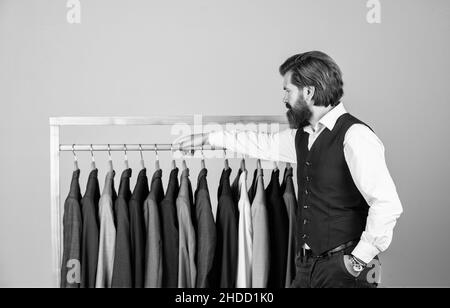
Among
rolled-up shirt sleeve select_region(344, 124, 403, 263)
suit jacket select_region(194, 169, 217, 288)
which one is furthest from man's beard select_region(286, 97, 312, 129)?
suit jacket select_region(194, 169, 217, 288)

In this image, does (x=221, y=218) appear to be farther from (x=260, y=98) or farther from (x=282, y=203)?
(x=260, y=98)

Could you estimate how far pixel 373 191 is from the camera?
7.74 feet

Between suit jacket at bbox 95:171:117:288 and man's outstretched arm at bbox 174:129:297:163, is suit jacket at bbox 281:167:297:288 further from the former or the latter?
suit jacket at bbox 95:171:117:288

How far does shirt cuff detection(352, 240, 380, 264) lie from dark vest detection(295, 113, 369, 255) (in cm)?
11

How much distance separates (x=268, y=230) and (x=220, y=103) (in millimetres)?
1910

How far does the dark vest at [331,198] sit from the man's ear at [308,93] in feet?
0.46

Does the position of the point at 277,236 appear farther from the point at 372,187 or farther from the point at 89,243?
the point at 89,243

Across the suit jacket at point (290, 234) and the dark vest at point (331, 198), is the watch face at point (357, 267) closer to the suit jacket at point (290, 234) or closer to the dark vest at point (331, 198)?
the dark vest at point (331, 198)

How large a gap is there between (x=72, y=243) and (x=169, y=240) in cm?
41

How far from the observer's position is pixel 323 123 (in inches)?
100

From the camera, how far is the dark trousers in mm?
2451

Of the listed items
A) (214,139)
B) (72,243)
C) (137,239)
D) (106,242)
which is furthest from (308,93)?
(72,243)

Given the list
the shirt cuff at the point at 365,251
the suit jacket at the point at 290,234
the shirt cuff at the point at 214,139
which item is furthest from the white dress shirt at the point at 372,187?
the shirt cuff at the point at 214,139
